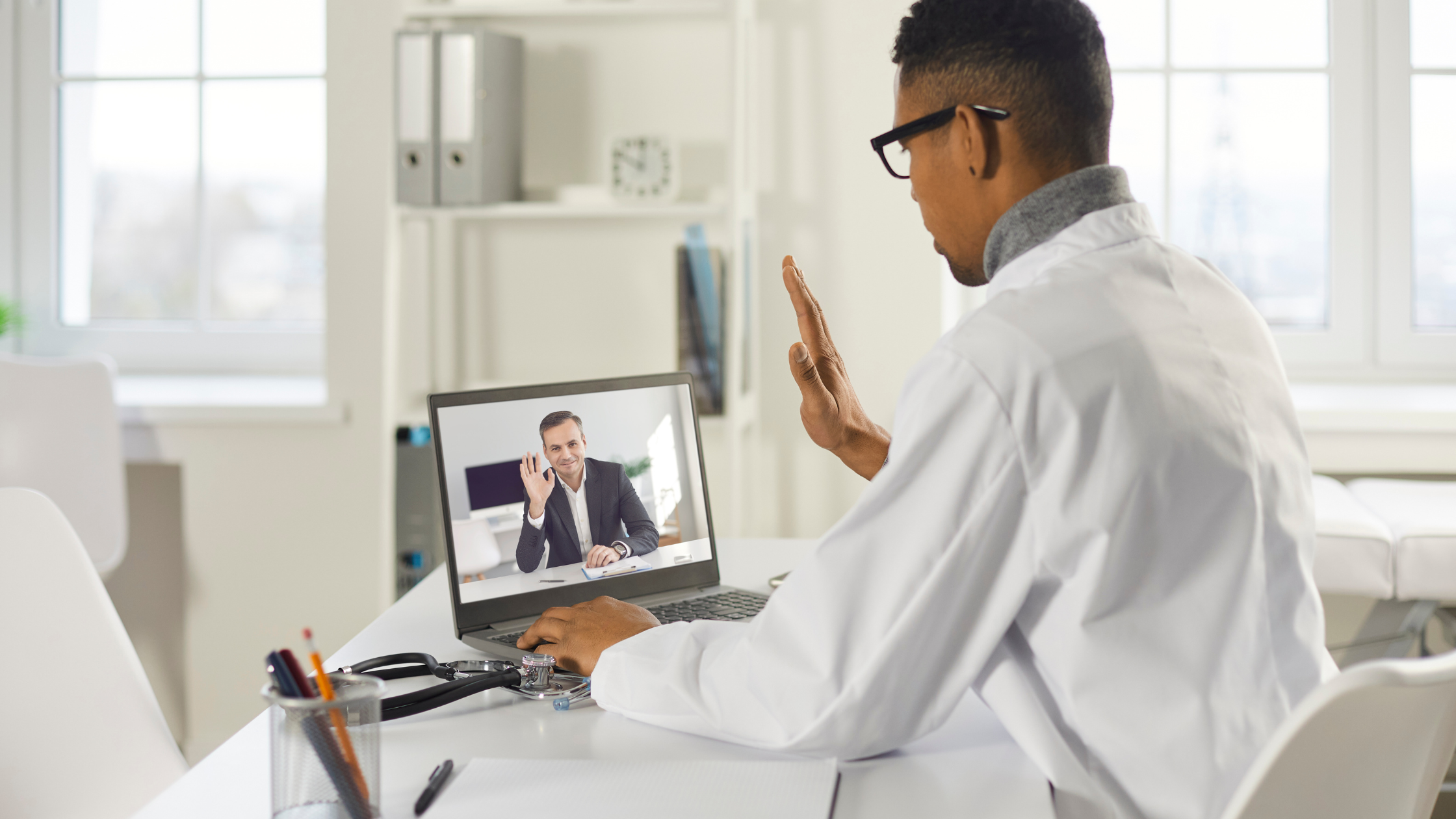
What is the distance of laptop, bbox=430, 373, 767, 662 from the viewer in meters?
1.15

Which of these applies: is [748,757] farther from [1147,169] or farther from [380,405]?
[1147,169]

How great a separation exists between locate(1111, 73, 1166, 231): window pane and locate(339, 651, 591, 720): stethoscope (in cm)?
→ 223

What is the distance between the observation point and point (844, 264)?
2.55 m

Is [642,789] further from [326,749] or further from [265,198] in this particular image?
[265,198]

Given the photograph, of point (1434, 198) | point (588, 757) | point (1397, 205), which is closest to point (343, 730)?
point (588, 757)

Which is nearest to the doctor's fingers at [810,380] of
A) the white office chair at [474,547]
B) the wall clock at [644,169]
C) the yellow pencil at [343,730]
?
the white office chair at [474,547]

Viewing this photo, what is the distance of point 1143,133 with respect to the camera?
9.20ft

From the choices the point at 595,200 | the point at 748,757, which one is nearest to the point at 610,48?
the point at 595,200

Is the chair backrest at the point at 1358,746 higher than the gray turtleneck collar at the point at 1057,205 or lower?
lower

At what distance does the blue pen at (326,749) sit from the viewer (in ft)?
2.47

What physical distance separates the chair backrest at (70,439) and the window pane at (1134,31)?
2408 millimetres

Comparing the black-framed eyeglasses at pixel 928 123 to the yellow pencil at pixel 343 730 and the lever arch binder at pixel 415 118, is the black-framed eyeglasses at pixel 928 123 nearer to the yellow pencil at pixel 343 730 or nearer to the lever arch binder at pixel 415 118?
the yellow pencil at pixel 343 730

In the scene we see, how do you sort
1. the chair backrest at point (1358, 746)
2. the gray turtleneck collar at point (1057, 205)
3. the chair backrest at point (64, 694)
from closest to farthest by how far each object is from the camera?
the chair backrest at point (1358, 746) < the gray turtleneck collar at point (1057, 205) < the chair backrest at point (64, 694)

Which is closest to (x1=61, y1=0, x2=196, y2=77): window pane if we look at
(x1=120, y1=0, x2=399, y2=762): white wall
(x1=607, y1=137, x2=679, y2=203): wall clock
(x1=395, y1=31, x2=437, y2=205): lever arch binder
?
(x1=120, y1=0, x2=399, y2=762): white wall
